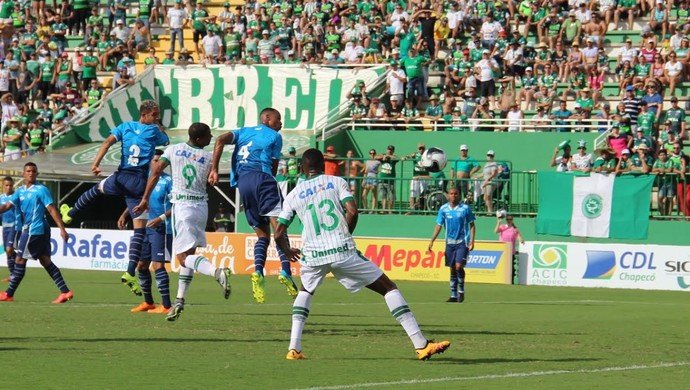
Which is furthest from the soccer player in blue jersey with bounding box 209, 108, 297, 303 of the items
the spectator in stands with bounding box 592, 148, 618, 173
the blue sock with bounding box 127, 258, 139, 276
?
the spectator in stands with bounding box 592, 148, 618, 173

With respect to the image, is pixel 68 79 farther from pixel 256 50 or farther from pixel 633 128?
pixel 633 128

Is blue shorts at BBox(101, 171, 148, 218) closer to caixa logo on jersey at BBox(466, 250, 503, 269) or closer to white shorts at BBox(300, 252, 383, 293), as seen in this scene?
white shorts at BBox(300, 252, 383, 293)

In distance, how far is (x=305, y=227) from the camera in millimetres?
12992

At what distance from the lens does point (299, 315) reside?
42.5 ft

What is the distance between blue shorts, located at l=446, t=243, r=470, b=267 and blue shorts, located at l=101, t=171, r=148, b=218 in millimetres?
7905

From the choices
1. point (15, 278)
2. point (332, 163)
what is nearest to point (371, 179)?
point (332, 163)

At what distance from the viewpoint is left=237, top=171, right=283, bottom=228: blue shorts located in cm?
1752

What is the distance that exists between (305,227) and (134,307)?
25.3 ft

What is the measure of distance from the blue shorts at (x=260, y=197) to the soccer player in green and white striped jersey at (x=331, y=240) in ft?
14.7

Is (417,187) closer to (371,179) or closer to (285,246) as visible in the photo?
(371,179)

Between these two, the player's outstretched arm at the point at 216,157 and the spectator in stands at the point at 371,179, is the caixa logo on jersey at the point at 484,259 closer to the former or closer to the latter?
the spectator in stands at the point at 371,179

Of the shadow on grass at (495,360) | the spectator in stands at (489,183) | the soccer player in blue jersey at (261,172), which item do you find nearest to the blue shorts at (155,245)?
the soccer player in blue jersey at (261,172)

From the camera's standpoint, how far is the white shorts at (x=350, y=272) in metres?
12.9

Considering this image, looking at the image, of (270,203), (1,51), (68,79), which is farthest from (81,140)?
(270,203)
